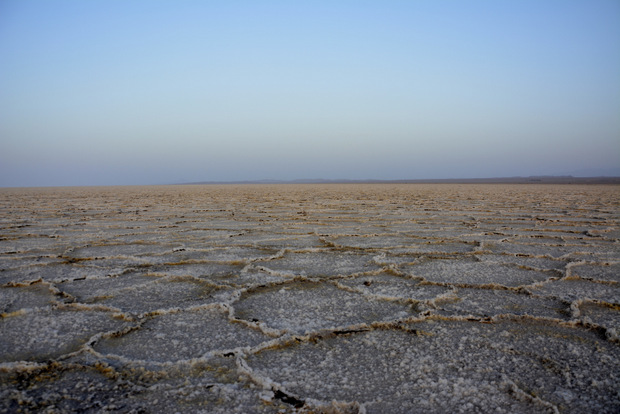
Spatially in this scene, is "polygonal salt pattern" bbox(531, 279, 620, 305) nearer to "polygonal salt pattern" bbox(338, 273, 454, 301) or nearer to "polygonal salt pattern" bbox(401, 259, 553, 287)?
"polygonal salt pattern" bbox(401, 259, 553, 287)

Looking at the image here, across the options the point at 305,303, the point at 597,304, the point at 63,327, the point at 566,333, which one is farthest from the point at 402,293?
the point at 63,327

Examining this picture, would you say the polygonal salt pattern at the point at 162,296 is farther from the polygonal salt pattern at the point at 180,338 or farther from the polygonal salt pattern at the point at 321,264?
the polygonal salt pattern at the point at 321,264

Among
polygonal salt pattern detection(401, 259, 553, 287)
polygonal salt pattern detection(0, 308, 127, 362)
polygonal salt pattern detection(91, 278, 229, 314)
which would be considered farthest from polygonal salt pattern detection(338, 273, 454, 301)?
polygonal salt pattern detection(0, 308, 127, 362)

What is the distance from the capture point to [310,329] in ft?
4.40

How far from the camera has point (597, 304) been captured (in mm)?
1577

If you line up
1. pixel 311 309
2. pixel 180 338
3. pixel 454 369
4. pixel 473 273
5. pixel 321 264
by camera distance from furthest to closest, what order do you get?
pixel 321 264 → pixel 473 273 → pixel 311 309 → pixel 180 338 → pixel 454 369

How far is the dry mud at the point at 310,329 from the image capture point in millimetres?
938

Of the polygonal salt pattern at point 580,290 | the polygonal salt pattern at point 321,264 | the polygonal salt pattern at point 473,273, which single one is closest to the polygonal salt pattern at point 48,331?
the polygonal salt pattern at point 321,264

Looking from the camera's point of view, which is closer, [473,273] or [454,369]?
[454,369]

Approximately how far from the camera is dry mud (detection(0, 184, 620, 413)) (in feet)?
3.08

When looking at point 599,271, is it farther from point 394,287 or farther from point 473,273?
point 394,287

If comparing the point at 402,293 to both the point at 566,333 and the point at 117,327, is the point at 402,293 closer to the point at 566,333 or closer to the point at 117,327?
the point at 566,333

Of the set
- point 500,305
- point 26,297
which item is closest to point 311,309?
point 500,305

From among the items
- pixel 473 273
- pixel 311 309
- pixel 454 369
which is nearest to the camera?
pixel 454 369
